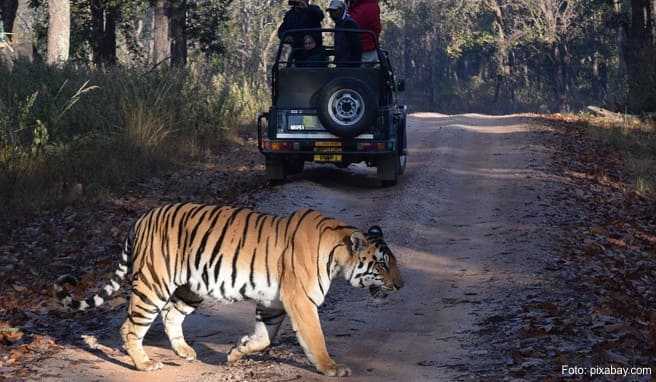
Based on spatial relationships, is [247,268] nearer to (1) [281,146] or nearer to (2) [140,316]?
(2) [140,316]

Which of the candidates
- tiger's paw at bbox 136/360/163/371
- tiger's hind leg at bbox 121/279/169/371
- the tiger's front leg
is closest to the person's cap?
tiger's hind leg at bbox 121/279/169/371

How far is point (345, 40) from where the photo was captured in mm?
14531

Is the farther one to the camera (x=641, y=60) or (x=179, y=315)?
(x=641, y=60)

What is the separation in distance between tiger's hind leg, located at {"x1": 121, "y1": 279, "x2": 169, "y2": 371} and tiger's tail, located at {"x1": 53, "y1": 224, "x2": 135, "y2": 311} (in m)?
0.28

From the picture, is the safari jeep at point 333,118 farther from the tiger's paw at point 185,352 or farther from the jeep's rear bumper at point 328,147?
the tiger's paw at point 185,352

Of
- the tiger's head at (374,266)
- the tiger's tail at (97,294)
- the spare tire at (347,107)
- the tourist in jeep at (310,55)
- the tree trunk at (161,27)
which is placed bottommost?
the tiger's tail at (97,294)

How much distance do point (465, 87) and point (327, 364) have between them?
64876 mm

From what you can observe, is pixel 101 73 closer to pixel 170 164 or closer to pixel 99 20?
pixel 170 164

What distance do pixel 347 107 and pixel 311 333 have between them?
24.1 feet

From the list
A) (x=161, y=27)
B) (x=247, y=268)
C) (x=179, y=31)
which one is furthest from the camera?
(x=179, y=31)

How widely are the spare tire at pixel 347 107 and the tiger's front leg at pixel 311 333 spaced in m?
7.23

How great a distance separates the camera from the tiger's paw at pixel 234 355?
7086 mm

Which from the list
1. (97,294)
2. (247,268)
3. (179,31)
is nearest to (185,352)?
(97,294)

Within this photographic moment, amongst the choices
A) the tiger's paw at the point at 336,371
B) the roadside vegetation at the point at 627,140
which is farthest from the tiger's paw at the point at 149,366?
the roadside vegetation at the point at 627,140
